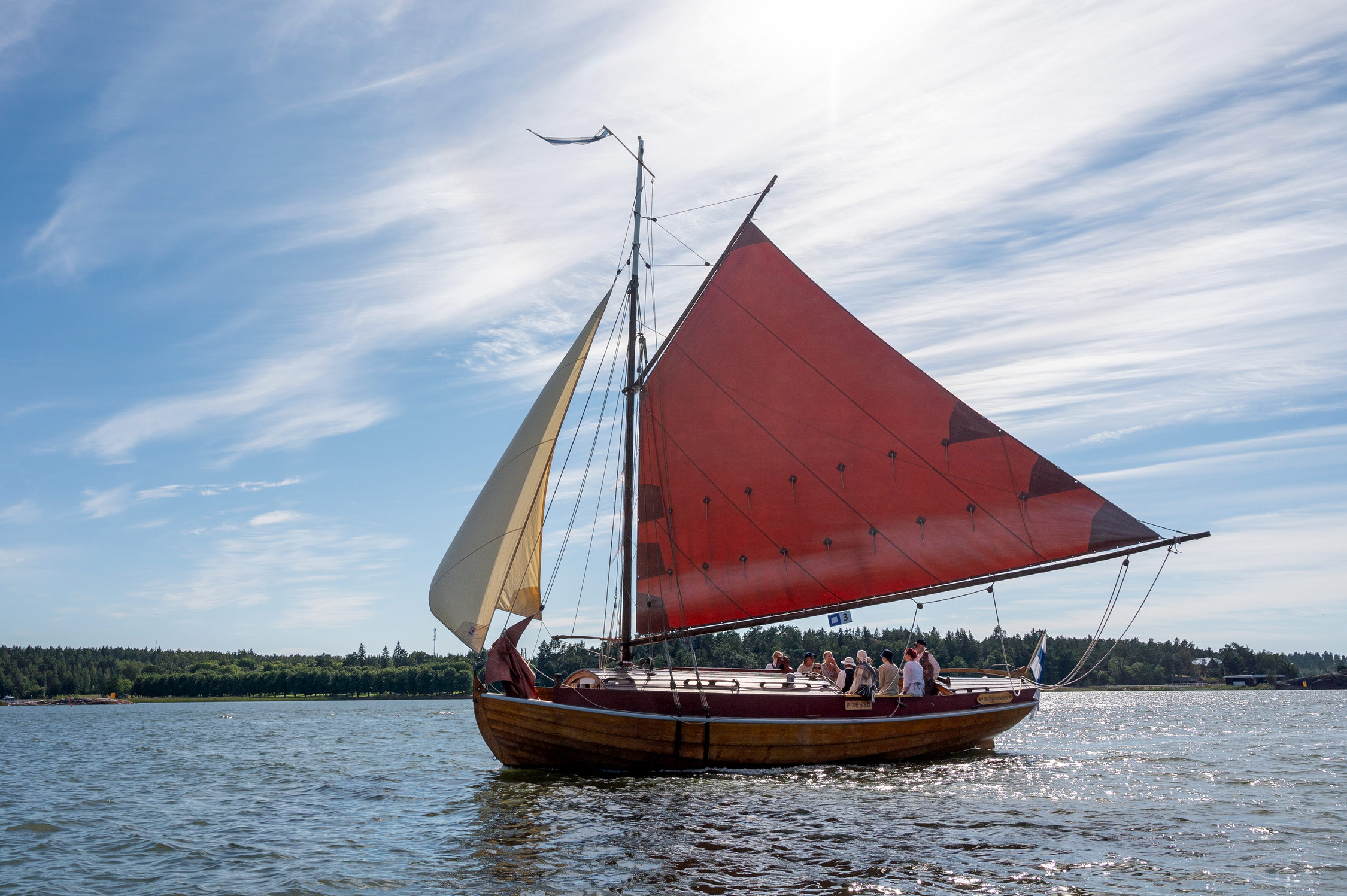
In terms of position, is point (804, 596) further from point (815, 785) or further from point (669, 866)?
point (669, 866)

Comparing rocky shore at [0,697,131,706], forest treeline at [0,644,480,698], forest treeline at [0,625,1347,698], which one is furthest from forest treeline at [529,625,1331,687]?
rocky shore at [0,697,131,706]

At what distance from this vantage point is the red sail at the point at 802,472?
23703mm

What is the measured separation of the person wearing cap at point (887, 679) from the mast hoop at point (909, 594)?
1.91 meters

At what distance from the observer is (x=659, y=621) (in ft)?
83.8

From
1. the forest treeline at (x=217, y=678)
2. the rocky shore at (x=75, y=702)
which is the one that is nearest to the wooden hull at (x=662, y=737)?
the forest treeline at (x=217, y=678)

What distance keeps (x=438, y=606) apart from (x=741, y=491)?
8.86 m

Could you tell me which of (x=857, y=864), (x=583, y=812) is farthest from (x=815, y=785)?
(x=857, y=864)

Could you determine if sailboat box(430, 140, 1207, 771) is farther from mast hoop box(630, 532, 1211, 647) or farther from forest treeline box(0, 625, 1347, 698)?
forest treeline box(0, 625, 1347, 698)

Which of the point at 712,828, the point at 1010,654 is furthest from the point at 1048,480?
the point at 1010,654

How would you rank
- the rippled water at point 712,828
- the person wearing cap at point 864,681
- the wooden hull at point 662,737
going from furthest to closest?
1. the person wearing cap at point 864,681
2. the wooden hull at point 662,737
3. the rippled water at point 712,828

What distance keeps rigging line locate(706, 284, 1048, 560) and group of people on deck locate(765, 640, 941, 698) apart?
3.09m

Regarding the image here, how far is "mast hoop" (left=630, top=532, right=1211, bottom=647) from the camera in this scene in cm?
2308

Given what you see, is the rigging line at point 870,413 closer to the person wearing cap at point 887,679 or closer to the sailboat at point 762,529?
the sailboat at point 762,529

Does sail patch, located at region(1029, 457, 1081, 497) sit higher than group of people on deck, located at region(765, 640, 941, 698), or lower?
higher
